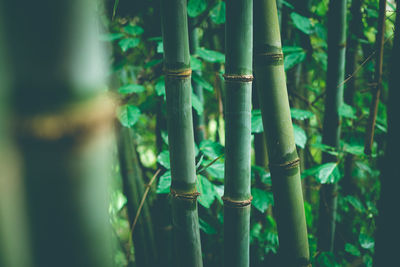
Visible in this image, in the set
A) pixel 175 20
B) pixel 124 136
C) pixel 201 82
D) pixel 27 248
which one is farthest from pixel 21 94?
pixel 124 136

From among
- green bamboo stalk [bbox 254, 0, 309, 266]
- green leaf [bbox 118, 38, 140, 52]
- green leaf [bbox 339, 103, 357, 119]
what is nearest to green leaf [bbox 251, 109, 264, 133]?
green bamboo stalk [bbox 254, 0, 309, 266]

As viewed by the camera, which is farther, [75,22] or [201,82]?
[201,82]

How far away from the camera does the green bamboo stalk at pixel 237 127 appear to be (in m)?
0.58

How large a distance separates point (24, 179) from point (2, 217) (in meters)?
0.03

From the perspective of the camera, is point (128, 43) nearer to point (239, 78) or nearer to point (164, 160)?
point (164, 160)

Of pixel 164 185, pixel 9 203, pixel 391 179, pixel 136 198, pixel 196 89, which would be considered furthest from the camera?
pixel 136 198

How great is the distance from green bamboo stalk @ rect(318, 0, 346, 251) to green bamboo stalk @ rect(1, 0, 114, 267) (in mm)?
735

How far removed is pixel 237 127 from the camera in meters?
0.62

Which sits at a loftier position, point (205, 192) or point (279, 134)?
point (279, 134)

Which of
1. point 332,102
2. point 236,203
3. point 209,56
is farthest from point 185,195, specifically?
point 332,102

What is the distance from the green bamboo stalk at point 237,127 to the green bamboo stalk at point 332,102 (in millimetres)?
363

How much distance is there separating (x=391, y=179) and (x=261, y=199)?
1.17 ft

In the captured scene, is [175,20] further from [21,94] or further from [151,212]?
[151,212]

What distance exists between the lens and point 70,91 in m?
0.26
